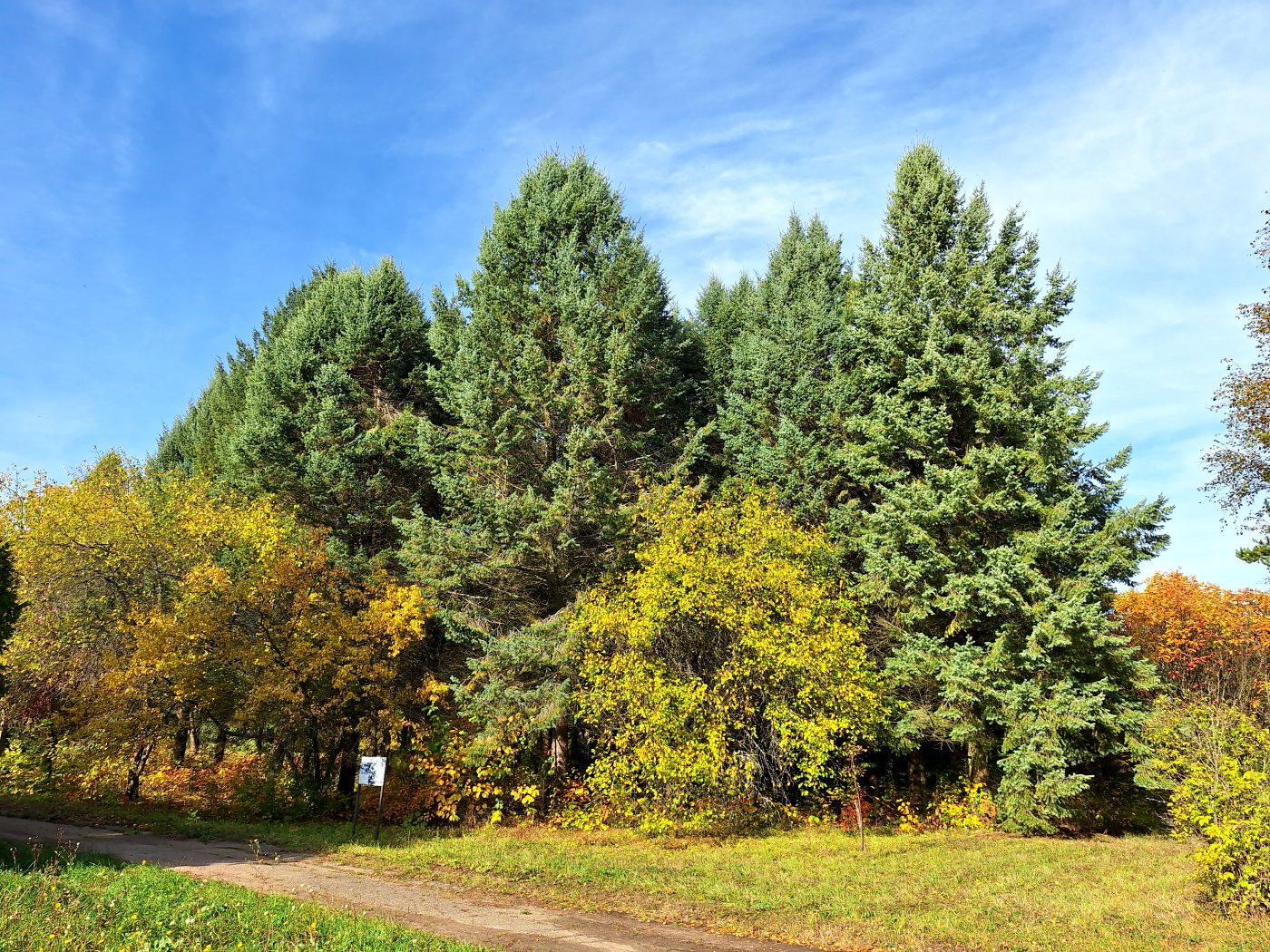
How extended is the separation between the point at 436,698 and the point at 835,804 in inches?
443

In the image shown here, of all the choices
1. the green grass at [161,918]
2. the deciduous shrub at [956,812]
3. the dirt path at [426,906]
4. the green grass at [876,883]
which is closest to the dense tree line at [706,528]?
the deciduous shrub at [956,812]

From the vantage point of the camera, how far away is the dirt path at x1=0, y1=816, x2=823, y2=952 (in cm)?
861

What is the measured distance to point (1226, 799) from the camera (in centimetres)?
960

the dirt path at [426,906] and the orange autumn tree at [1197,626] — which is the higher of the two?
the orange autumn tree at [1197,626]

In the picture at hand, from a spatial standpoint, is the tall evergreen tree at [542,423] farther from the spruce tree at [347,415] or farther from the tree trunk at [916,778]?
the tree trunk at [916,778]

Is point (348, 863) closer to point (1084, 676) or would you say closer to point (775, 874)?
point (775, 874)

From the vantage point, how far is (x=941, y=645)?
17.7m

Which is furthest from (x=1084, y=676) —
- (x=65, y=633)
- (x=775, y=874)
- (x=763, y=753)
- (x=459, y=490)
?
(x=65, y=633)

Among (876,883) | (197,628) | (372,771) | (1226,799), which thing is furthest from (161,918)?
(1226,799)

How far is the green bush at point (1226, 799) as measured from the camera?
29.9 feet

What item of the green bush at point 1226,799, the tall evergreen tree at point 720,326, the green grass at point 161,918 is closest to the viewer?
the green grass at point 161,918

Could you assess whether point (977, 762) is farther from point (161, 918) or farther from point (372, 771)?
point (161, 918)

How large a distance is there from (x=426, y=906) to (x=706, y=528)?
9.65 meters

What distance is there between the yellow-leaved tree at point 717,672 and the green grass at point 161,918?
7.86m
